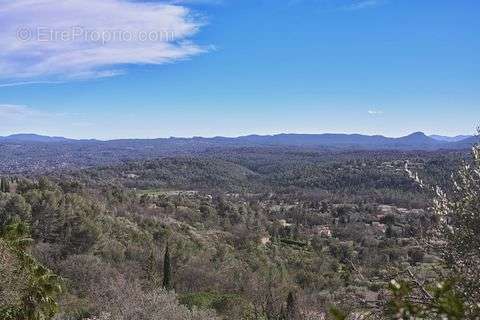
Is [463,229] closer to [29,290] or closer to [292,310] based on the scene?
[29,290]

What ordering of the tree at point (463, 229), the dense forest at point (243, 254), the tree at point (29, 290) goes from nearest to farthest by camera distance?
the tree at point (463, 229) → the dense forest at point (243, 254) → the tree at point (29, 290)

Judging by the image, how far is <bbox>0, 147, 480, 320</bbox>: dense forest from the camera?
5961 millimetres

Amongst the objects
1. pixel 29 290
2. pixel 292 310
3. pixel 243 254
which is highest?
pixel 29 290

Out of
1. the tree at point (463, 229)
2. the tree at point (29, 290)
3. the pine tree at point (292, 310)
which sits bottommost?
the pine tree at point (292, 310)

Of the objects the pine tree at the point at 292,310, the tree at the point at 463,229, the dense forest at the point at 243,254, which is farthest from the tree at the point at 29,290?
the tree at the point at 463,229

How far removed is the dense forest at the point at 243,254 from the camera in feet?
19.6

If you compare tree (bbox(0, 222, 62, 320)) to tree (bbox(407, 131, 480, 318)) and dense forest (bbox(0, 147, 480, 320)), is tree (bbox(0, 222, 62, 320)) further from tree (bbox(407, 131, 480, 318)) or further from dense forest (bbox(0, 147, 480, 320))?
tree (bbox(407, 131, 480, 318))

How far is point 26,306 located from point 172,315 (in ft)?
17.5

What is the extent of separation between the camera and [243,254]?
5978 centimetres

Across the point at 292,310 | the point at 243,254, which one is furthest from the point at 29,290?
the point at 243,254

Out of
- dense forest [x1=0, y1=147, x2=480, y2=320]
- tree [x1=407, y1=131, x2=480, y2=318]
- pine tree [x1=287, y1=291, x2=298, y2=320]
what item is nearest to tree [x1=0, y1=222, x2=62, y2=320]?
dense forest [x1=0, y1=147, x2=480, y2=320]

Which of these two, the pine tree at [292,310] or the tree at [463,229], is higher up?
the tree at [463,229]

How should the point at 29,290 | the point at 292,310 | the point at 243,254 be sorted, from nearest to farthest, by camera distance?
1. the point at 29,290
2. the point at 292,310
3. the point at 243,254

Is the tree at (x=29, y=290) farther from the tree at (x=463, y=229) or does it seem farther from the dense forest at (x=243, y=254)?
the tree at (x=463, y=229)
